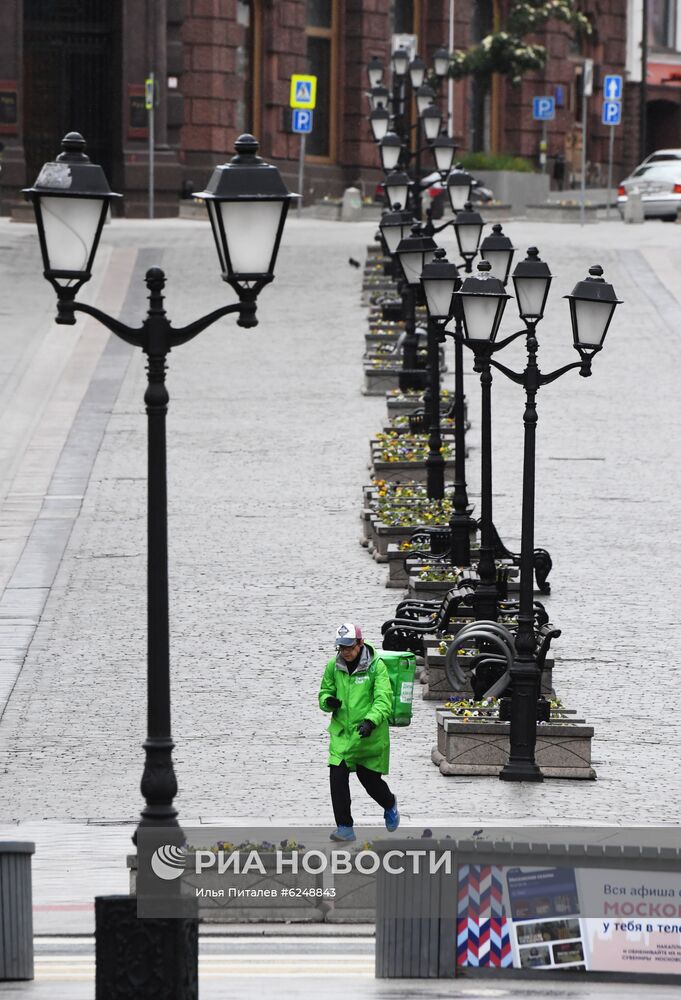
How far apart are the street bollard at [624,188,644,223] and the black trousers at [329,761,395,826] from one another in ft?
136

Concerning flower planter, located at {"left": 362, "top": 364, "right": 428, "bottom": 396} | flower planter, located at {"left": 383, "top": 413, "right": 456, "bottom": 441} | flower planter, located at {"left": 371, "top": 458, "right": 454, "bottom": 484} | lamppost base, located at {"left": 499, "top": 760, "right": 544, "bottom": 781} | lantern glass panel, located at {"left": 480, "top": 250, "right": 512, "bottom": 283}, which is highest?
lantern glass panel, located at {"left": 480, "top": 250, "right": 512, "bottom": 283}

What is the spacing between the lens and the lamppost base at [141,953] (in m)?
10.0

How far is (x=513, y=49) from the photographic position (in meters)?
61.8

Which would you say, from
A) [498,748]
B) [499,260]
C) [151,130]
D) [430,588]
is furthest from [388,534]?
[151,130]

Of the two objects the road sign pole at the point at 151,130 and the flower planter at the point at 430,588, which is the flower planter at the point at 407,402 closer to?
the flower planter at the point at 430,588

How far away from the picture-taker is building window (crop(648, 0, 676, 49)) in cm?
7819

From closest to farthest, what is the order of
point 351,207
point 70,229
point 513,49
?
1. point 70,229
2. point 351,207
3. point 513,49

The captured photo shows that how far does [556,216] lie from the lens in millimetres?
55312

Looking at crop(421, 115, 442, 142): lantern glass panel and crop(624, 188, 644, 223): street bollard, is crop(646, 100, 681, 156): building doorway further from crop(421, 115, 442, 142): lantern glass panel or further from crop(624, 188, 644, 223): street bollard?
crop(421, 115, 442, 142): lantern glass panel

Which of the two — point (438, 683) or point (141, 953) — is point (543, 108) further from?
point (141, 953)

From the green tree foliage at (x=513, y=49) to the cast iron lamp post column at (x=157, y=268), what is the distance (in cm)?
5229

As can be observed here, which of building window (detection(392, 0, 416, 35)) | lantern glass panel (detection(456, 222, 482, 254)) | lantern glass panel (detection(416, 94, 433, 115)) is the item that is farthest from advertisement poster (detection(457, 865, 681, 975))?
building window (detection(392, 0, 416, 35))

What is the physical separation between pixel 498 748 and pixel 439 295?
19.7 ft

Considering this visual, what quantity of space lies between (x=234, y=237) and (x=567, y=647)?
10049mm
